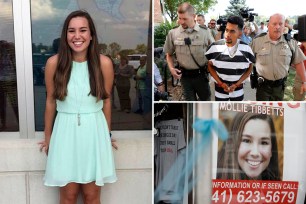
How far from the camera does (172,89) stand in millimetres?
2830

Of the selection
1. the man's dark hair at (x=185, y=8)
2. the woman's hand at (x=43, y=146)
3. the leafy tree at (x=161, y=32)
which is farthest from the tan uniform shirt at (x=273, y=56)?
the woman's hand at (x=43, y=146)

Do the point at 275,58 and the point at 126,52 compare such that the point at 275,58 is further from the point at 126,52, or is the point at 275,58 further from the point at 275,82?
the point at 126,52

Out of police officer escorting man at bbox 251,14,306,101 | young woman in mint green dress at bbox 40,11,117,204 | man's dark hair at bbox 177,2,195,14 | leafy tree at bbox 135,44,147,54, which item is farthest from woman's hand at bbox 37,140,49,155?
police officer escorting man at bbox 251,14,306,101

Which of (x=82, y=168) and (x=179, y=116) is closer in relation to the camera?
(x=82, y=168)

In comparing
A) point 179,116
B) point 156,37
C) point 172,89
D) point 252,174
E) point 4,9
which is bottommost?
point 252,174

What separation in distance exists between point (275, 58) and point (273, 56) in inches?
0.8

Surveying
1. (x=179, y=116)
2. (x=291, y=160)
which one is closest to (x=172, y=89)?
(x=179, y=116)

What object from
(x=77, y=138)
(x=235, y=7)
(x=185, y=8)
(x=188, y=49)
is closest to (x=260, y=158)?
(x=188, y=49)

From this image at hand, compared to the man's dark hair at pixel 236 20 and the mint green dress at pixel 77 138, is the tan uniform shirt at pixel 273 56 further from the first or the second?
the mint green dress at pixel 77 138

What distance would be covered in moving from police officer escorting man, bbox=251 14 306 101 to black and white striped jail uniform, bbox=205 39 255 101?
0.07m

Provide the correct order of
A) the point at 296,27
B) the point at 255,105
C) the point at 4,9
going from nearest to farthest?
the point at 296,27, the point at 255,105, the point at 4,9

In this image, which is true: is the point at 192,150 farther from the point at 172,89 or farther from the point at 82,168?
the point at 82,168

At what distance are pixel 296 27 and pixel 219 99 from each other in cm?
69

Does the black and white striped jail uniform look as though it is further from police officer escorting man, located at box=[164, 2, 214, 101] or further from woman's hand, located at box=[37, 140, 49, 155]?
woman's hand, located at box=[37, 140, 49, 155]
